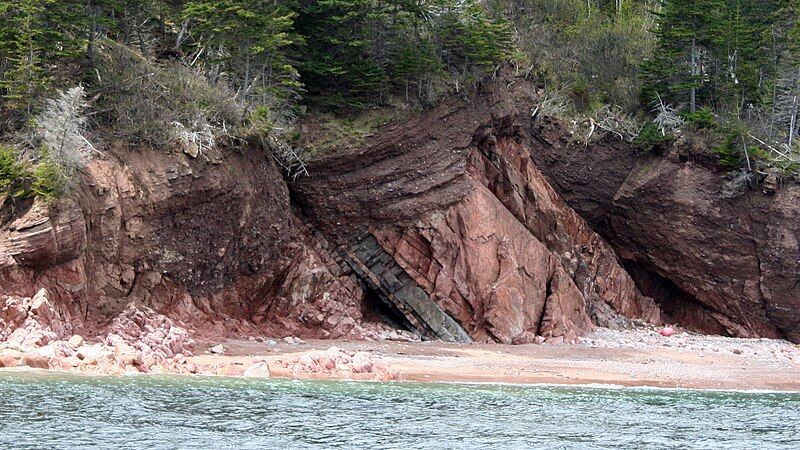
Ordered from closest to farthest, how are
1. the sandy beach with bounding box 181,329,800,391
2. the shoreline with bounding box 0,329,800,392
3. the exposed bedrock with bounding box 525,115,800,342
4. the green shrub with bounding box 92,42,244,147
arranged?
the shoreline with bounding box 0,329,800,392, the sandy beach with bounding box 181,329,800,391, the green shrub with bounding box 92,42,244,147, the exposed bedrock with bounding box 525,115,800,342

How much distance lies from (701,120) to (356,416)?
69.5 feet

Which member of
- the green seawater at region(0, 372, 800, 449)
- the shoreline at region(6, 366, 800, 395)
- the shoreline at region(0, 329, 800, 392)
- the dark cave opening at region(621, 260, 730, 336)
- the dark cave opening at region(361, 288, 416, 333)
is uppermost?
the dark cave opening at region(621, 260, 730, 336)

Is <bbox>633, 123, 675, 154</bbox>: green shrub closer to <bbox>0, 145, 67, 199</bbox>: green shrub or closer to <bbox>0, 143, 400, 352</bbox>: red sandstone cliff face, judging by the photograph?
<bbox>0, 143, 400, 352</bbox>: red sandstone cliff face

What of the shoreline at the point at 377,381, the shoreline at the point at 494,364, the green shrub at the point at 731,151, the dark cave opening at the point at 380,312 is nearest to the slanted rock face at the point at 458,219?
the dark cave opening at the point at 380,312

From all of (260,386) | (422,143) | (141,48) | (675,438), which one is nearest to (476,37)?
(422,143)

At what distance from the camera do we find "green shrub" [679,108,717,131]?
32.3m

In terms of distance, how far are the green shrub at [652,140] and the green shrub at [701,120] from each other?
0.76m

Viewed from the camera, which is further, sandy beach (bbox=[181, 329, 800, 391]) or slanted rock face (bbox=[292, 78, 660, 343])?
slanted rock face (bbox=[292, 78, 660, 343])

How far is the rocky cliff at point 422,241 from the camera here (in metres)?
21.8

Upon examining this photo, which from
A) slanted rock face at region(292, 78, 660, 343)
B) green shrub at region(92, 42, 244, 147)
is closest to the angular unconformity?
slanted rock face at region(292, 78, 660, 343)

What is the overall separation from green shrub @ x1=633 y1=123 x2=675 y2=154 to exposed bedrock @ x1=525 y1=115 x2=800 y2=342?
34cm

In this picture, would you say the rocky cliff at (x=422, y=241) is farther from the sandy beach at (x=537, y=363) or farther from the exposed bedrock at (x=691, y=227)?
the sandy beach at (x=537, y=363)

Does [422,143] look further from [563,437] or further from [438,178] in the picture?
[563,437]

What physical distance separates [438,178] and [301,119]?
4.23 meters
